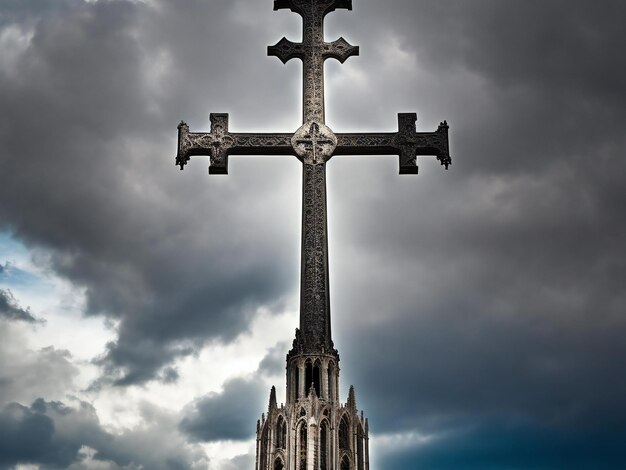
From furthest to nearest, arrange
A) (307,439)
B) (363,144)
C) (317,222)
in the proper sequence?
(363,144) < (317,222) < (307,439)

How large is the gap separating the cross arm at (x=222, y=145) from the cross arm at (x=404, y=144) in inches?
58.8

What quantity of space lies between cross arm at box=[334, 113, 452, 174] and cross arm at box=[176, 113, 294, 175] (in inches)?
58.8

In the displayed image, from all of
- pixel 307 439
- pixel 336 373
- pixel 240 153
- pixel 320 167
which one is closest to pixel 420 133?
pixel 320 167

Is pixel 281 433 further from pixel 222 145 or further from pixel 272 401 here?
pixel 222 145

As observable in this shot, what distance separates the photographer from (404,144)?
22859mm

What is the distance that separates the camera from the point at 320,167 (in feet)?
72.7

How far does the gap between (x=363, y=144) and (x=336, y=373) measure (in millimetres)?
6002

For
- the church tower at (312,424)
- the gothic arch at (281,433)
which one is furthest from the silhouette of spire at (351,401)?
the gothic arch at (281,433)

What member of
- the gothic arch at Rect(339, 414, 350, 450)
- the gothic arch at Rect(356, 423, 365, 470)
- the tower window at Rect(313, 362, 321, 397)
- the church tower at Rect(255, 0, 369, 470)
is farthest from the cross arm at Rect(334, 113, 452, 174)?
the gothic arch at Rect(356, 423, 365, 470)

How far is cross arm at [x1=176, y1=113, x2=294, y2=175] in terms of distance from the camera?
74.2 ft

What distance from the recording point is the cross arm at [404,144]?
22688 mm

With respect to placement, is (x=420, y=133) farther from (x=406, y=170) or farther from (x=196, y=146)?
(x=196, y=146)

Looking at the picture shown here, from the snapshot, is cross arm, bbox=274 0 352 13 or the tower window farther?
cross arm, bbox=274 0 352 13

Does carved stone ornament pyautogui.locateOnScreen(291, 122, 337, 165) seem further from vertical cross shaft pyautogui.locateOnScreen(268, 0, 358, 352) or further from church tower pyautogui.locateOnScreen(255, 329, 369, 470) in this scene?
church tower pyautogui.locateOnScreen(255, 329, 369, 470)
